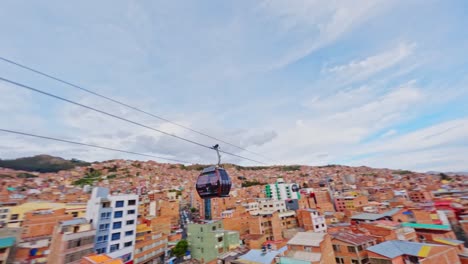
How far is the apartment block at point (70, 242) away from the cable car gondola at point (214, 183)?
15.6 m

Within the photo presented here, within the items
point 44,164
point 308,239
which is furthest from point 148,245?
point 44,164

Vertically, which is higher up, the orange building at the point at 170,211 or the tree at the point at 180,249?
the orange building at the point at 170,211

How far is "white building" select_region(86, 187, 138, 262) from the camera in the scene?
914 inches

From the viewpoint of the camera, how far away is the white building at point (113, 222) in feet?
76.2

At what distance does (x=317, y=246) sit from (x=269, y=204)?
26244 mm

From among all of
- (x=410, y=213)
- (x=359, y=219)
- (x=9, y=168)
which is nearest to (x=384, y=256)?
(x=359, y=219)

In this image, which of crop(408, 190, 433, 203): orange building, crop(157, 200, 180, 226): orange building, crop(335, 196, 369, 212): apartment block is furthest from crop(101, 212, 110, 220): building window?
crop(408, 190, 433, 203): orange building

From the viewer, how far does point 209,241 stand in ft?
88.0

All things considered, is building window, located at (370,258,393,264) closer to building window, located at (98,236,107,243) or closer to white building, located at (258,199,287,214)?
white building, located at (258,199,287,214)

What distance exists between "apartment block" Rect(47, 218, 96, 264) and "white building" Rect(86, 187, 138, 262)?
268 cm

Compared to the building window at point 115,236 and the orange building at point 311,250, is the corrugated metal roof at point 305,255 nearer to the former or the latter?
the orange building at point 311,250

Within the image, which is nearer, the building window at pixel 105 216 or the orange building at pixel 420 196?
the building window at pixel 105 216

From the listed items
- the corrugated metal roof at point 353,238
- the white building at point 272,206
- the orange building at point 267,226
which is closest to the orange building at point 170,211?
the white building at point 272,206

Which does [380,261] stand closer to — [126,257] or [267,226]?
[267,226]
